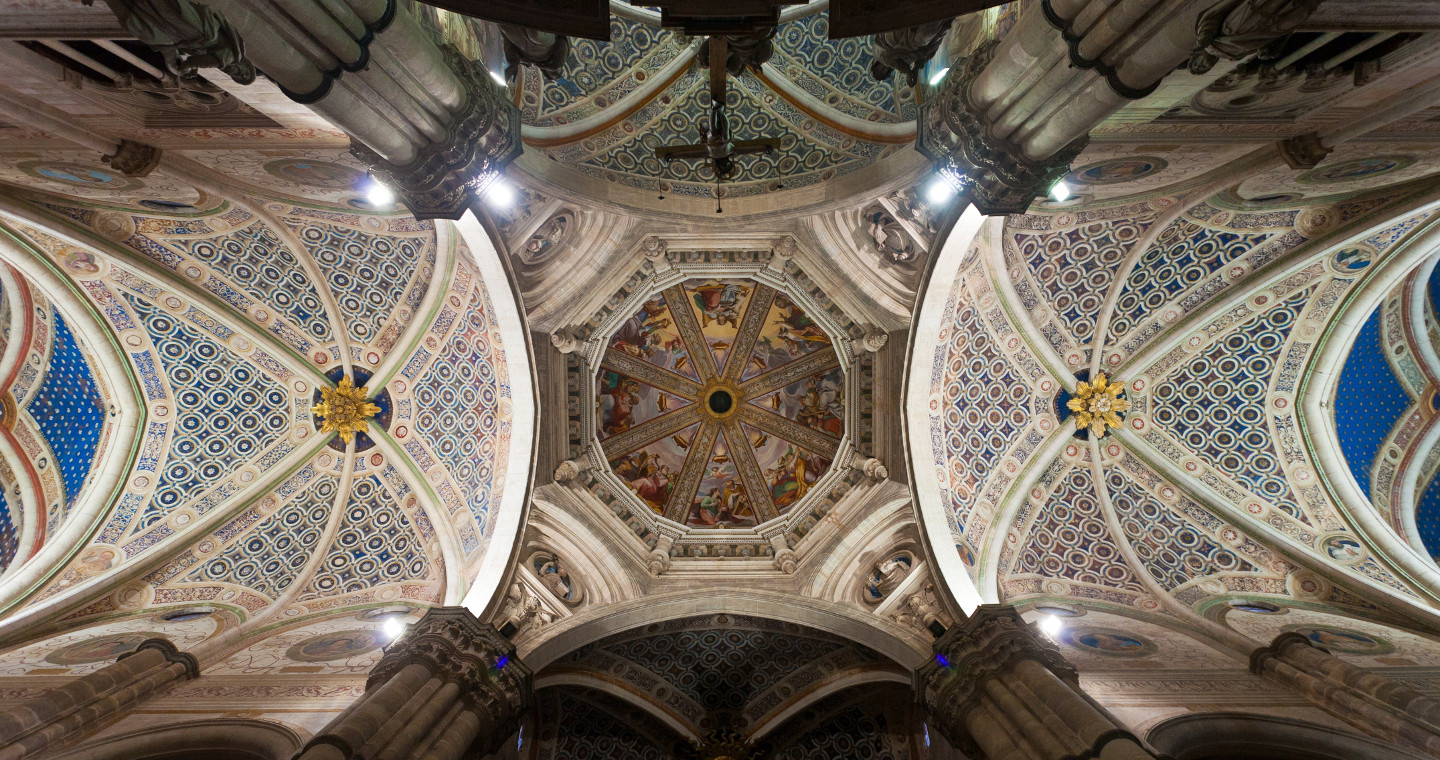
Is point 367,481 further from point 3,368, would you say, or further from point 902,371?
point 902,371

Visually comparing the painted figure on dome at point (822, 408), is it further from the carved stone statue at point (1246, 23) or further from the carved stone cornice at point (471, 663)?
the carved stone statue at point (1246, 23)

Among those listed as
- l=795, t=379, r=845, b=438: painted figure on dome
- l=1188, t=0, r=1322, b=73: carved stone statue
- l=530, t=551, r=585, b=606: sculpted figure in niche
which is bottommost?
l=1188, t=0, r=1322, b=73: carved stone statue

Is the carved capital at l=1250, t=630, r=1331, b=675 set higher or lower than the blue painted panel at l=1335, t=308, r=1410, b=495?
lower

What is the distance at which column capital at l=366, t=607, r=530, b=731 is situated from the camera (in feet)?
28.8

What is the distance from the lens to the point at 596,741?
13.0 m

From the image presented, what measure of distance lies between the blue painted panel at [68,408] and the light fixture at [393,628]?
5229 millimetres

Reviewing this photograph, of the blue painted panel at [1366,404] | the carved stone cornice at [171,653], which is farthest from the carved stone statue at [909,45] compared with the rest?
the carved stone cornice at [171,653]

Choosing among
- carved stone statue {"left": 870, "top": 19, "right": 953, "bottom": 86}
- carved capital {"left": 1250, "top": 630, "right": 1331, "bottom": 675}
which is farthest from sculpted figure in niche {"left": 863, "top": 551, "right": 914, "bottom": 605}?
carved stone statue {"left": 870, "top": 19, "right": 953, "bottom": 86}

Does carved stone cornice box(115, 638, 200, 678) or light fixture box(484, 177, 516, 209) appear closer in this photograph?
carved stone cornice box(115, 638, 200, 678)

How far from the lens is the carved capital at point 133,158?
717 centimetres

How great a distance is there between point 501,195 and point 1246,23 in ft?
29.9

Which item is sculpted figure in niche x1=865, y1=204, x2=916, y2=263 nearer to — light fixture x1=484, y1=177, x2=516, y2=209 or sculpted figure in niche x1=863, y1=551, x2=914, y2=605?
sculpted figure in niche x1=863, y1=551, x2=914, y2=605

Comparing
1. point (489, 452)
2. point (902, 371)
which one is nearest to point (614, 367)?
point (489, 452)

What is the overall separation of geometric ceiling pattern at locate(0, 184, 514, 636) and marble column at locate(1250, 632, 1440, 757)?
11487mm
